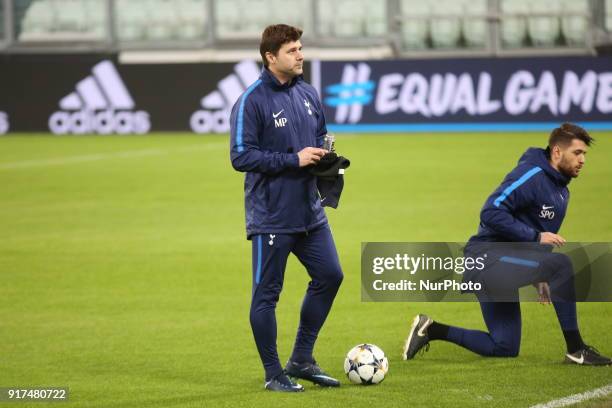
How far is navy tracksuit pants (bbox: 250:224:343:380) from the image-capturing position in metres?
6.99

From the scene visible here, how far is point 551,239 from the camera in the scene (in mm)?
7324

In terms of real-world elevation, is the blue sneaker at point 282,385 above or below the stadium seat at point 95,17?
below

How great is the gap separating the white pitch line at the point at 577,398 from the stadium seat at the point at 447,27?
2412cm

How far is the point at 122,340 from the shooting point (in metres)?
8.66

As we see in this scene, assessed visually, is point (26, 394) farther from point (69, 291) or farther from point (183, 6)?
point (183, 6)

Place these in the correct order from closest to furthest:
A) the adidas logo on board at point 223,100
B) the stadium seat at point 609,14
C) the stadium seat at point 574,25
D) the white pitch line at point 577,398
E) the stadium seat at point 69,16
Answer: the white pitch line at point 577,398, the adidas logo on board at point 223,100, the stadium seat at point 609,14, the stadium seat at point 574,25, the stadium seat at point 69,16

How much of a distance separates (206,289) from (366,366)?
142 inches

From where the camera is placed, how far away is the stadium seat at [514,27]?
30141 mm

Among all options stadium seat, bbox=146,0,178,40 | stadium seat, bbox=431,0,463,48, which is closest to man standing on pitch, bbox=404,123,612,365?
stadium seat, bbox=431,0,463,48

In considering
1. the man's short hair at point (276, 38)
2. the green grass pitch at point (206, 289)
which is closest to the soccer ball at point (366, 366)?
the green grass pitch at point (206, 289)

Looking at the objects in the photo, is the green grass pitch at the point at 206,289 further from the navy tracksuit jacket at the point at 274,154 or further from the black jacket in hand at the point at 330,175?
the black jacket in hand at the point at 330,175

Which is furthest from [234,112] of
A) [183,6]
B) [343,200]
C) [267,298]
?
[183,6]

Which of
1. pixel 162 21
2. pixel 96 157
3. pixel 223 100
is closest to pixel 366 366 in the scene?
pixel 96 157

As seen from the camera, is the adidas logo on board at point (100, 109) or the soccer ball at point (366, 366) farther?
the adidas logo on board at point (100, 109)
